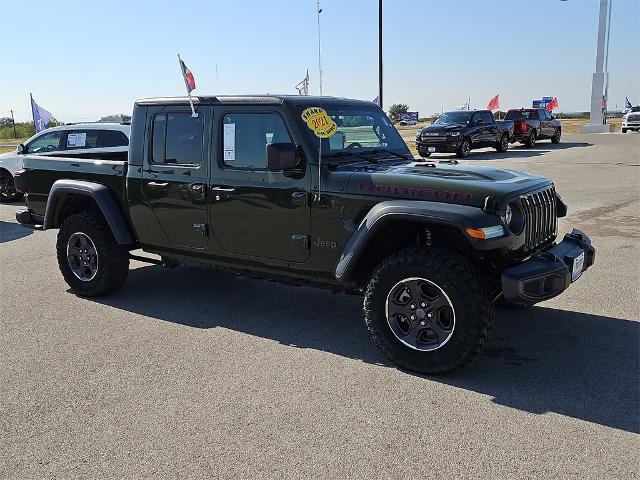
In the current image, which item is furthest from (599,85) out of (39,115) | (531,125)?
(39,115)

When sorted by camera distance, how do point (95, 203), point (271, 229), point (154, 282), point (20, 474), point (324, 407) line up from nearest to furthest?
point (20, 474) → point (324, 407) → point (271, 229) → point (95, 203) → point (154, 282)

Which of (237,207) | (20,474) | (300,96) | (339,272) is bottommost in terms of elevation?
(20,474)

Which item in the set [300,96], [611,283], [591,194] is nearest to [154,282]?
[300,96]

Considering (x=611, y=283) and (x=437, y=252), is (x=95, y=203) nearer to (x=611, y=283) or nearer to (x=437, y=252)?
(x=437, y=252)

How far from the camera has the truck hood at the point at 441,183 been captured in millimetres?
3988

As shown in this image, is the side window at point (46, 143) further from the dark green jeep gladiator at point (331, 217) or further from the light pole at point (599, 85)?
the light pole at point (599, 85)

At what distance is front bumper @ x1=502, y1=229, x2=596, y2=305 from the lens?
381 centimetres

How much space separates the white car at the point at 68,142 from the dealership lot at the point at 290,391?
539cm

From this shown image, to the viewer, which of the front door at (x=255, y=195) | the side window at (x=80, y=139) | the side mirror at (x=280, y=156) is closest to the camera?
the side mirror at (x=280, y=156)

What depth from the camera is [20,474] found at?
3008 mm

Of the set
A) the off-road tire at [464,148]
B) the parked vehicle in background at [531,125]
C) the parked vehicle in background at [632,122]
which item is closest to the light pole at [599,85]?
the parked vehicle in background at [632,122]

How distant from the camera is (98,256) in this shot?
5832mm

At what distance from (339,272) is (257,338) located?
101cm

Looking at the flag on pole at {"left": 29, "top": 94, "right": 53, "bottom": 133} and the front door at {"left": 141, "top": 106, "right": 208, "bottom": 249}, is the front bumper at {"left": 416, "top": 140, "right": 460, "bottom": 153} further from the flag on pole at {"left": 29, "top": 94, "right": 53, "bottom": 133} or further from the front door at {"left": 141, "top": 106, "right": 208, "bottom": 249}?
the front door at {"left": 141, "top": 106, "right": 208, "bottom": 249}
